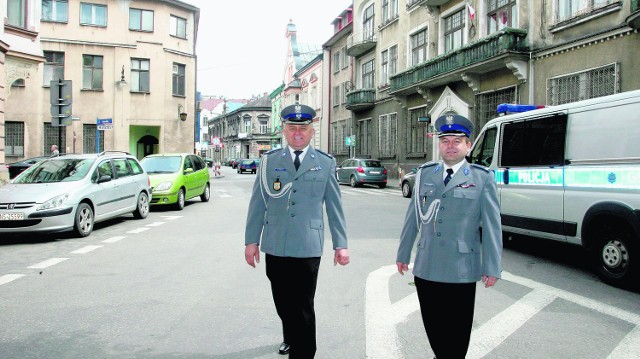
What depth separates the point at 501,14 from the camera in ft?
70.8

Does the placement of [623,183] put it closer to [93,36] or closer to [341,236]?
[341,236]

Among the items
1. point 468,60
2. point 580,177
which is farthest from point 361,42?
point 580,177

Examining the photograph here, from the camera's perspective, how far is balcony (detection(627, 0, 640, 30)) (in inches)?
543

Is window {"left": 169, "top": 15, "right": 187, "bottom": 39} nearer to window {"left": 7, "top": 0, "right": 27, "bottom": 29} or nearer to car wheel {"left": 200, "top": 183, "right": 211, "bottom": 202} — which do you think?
window {"left": 7, "top": 0, "right": 27, "bottom": 29}

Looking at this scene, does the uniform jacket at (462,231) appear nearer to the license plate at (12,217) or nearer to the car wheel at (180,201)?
the license plate at (12,217)

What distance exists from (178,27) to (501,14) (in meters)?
20.3

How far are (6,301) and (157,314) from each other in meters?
1.81

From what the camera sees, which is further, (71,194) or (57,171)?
(57,171)

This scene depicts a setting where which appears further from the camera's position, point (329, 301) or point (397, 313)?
point (329, 301)

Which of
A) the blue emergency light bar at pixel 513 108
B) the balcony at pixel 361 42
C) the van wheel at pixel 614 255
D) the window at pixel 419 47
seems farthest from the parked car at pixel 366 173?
the van wheel at pixel 614 255

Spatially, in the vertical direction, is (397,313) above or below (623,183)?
below

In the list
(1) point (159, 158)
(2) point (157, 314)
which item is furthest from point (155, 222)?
(2) point (157, 314)

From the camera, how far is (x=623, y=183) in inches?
237

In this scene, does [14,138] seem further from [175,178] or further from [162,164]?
[175,178]
